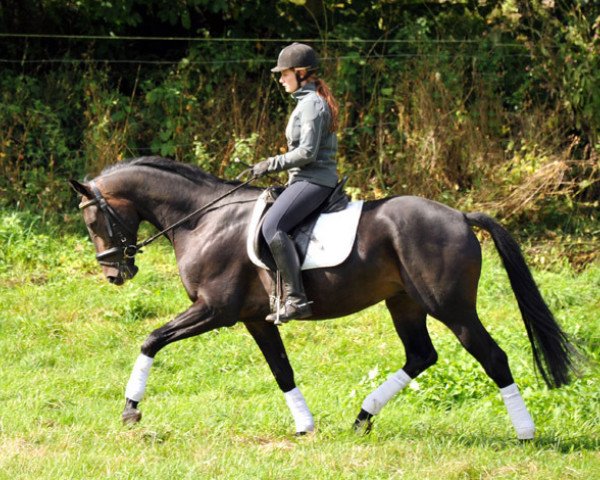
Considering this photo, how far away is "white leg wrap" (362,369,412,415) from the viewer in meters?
7.33

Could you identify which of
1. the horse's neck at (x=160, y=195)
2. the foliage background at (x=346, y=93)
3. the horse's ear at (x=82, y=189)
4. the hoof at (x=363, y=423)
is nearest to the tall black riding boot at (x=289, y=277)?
the horse's neck at (x=160, y=195)

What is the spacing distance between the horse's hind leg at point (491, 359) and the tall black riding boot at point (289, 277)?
3.12 feet

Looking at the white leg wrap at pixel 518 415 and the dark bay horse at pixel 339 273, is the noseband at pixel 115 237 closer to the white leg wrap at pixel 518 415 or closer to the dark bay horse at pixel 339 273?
the dark bay horse at pixel 339 273

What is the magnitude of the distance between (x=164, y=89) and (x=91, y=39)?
1.53 metres

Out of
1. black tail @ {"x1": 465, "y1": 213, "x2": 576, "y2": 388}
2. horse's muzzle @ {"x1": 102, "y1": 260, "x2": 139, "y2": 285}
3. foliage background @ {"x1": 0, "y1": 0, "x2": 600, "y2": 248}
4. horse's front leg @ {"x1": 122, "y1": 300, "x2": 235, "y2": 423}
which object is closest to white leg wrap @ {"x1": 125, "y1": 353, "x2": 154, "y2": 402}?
horse's front leg @ {"x1": 122, "y1": 300, "x2": 235, "y2": 423}

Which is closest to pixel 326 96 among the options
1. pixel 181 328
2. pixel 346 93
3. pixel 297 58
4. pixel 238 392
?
pixel 297 58

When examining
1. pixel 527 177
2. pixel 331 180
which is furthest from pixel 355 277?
pixel 527 177

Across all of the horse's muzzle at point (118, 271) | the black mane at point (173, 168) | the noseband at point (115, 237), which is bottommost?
the horse's muzzle at point (118, 271)

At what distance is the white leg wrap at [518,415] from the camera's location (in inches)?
276

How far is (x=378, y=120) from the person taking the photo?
47.1 feet

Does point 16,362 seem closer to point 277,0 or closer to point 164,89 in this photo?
point 164,89

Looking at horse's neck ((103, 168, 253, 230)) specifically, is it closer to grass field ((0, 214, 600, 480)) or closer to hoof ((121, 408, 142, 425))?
hoof ((121, 408, 142, 425))

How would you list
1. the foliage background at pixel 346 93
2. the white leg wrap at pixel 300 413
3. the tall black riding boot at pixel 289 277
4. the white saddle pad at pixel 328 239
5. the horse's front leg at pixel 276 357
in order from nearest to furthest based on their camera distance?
1. the tall black riding boot at pixel 289 277
2. the white saddle pad at pixel 328 239
3. the white leg wrap at pixel 300 413
4. the horse's front leg at pixel 276 357
5. the foliage background at pixel 346 93

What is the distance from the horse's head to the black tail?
238cm
